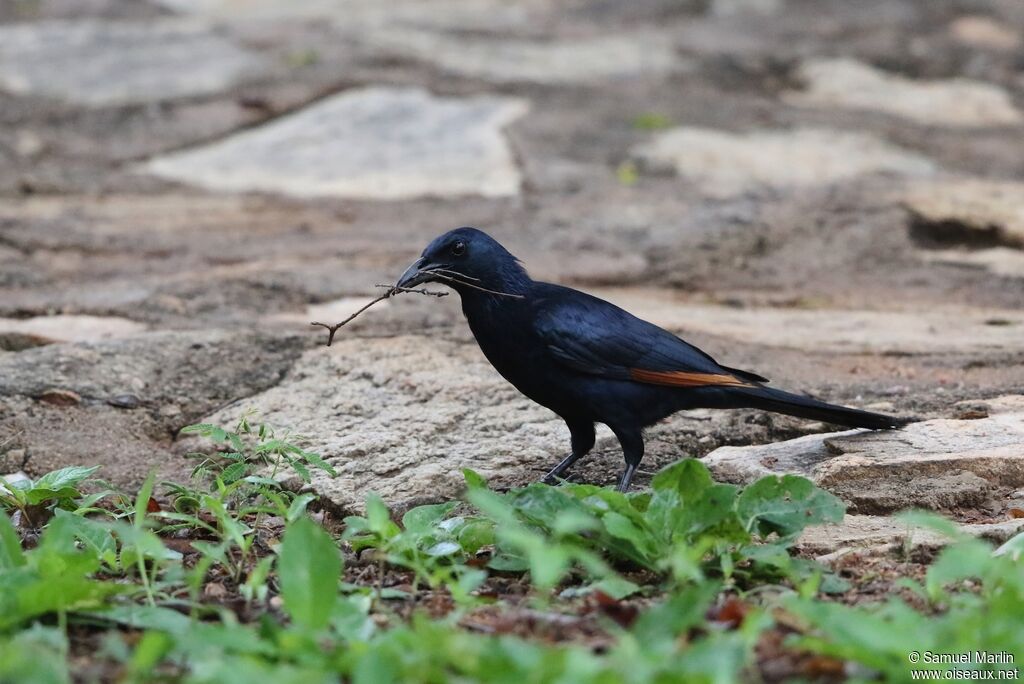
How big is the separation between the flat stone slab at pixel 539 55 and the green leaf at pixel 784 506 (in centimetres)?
680

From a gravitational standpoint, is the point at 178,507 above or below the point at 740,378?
below

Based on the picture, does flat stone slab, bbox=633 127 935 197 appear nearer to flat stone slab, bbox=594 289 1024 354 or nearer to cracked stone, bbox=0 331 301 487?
flat stone slab, bbox=594 289 1024 354

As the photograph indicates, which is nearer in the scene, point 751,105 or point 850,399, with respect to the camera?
point 850,399

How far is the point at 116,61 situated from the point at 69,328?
530 cm

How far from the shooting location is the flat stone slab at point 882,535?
3350 mm

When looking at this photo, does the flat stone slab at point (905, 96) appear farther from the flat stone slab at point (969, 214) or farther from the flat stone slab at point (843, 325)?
the flat stone slab at point (843, 325)

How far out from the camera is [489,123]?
8.66m

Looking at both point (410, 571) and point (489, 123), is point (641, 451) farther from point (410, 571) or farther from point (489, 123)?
point (489, 123)

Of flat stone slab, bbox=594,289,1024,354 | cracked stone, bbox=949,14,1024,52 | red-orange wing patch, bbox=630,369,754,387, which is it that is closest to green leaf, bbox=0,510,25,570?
red-orange wing patch, bbox=630,369,754,387

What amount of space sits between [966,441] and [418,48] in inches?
281

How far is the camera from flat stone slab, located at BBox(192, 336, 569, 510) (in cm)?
404

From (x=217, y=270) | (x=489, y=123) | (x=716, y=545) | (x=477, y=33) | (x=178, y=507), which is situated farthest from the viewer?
(x=477, y=33)

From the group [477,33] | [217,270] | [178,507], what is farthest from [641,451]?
[477,33]

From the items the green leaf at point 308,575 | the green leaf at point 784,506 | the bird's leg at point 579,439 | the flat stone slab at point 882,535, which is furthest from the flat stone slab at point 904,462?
the green leaf at point 308,575
